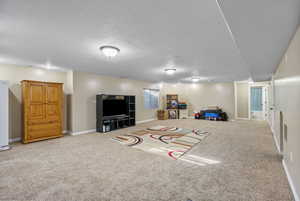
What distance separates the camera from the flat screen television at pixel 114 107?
5945 mm

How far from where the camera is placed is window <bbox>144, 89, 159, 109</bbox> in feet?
28.1

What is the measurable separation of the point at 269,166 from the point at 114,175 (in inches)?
113

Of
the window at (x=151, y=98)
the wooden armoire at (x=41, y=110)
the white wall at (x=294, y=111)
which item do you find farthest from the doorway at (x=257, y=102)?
the wooden armoire at (x=41, y=110)

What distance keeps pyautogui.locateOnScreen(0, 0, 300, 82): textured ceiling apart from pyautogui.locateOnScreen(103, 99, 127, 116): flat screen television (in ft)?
9.45

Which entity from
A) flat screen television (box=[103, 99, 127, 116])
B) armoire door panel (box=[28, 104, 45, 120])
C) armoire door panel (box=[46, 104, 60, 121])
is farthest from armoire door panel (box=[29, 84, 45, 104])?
flat screen television (box=[103, 99, 127, 116])

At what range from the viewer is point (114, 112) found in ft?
20.7

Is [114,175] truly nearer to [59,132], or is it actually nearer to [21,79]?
[59,132]

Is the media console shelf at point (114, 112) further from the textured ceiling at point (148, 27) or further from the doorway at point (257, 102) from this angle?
the doorway at point (257, 102)

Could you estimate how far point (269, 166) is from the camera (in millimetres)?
2654

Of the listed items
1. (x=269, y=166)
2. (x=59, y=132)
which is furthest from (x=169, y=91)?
(x=269, y=166)

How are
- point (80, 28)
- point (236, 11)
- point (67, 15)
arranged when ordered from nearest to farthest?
point (236, 11) → point (67, 15) → point (80, 28)

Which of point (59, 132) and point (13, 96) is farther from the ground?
point (13, 96)

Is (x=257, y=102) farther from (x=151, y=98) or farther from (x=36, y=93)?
(x=36, y=93)

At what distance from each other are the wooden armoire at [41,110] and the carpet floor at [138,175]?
0.82 meters
